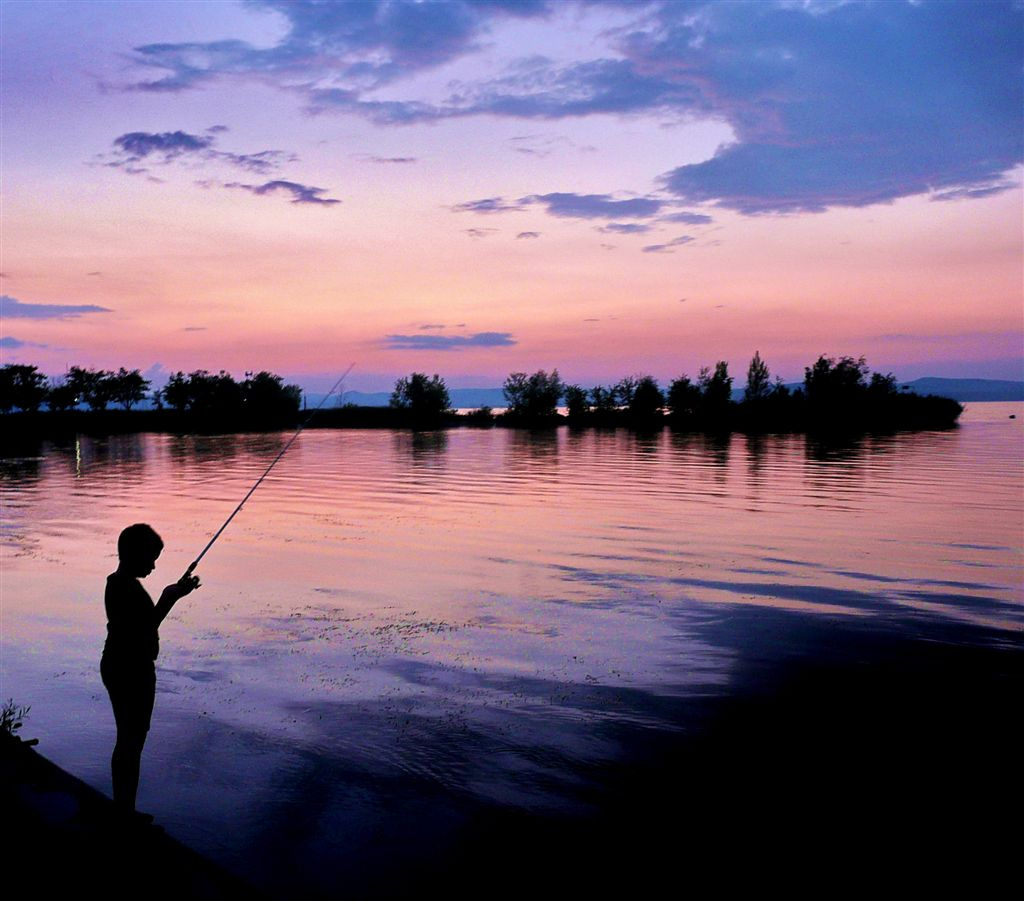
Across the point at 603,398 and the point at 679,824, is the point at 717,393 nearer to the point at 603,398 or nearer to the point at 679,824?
the point at 603,398

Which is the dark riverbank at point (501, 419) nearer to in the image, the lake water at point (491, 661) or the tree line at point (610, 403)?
the tree line at point (610, 403)

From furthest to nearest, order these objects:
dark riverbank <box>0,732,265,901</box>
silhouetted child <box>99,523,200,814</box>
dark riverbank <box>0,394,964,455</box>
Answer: dark riverbank <box>0,394,964,455</box>, silhouetted child <box>99,523,200,814</box>, dark riverbank <box>0,732,265,901</box>

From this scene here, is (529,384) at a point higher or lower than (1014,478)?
higher

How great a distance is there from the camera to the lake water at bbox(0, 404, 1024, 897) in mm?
8242

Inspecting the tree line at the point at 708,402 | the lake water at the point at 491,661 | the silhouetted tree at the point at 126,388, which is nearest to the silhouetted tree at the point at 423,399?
the tree line at the point at 708,402

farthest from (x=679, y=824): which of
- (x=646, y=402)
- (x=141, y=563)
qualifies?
(x=646, y=402)

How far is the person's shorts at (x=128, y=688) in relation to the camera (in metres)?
6.31

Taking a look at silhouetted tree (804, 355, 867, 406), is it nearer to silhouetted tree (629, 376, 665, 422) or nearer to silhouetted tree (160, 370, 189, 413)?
silhouetted tree (629, 376, 665, 422)

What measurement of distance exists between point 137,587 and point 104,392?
554 ft

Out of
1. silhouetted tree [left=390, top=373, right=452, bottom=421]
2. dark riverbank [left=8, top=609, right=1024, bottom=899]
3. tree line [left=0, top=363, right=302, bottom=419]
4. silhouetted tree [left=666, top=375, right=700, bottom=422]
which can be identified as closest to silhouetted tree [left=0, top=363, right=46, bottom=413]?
tree line [left=0, top=363, right=302, bottom=419]

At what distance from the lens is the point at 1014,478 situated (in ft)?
142

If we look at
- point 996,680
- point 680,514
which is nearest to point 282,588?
point 996,680

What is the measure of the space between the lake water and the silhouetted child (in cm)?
167

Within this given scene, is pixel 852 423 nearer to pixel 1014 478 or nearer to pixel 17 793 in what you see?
pixel 1014 478
